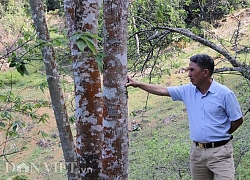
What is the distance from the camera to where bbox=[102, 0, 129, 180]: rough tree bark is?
66.2 inches

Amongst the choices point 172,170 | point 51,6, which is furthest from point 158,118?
point 51,6

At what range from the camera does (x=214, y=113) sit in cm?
235

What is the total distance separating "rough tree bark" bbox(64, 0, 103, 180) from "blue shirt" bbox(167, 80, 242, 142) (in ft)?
2.92

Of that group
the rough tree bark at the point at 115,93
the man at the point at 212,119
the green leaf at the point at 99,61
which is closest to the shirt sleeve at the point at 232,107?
the man at the point at 212,119

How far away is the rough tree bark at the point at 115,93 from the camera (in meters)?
1.68

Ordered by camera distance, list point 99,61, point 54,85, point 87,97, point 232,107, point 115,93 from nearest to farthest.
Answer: point 99,61
point 115,93
point 87,97
point 232,107
point 54,85

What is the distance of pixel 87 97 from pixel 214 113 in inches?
41.0

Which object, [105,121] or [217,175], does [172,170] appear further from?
[105,121]

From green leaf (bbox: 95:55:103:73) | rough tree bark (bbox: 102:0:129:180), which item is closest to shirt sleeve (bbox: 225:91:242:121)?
rough tree bark (bbox: 102:0:129:180)

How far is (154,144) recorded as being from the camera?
6836mm

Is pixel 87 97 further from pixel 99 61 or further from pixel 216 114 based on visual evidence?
pixel 216 114

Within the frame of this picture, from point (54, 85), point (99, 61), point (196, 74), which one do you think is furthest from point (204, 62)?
point (54, 85)

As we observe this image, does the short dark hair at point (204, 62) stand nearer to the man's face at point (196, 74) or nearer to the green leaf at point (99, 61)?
the man's face at point (196, 74)

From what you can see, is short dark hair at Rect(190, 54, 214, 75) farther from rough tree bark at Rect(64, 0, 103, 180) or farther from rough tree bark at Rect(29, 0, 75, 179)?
rough tree bark at Rect(29, 0, 75, 179)
